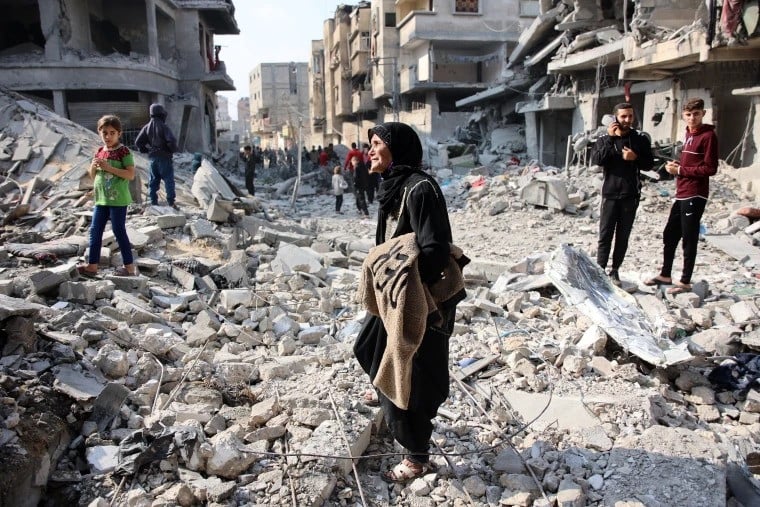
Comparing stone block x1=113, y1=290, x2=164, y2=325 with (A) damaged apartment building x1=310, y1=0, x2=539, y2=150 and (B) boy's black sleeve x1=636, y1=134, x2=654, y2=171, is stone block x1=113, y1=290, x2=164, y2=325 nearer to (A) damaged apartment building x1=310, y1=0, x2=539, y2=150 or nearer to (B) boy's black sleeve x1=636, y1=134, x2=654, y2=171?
(B) boy's black sleeve x1=636, y1=134, x2=654, y2=171

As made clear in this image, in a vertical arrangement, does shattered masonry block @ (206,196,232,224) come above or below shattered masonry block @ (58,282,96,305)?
above

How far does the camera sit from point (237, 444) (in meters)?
2.58

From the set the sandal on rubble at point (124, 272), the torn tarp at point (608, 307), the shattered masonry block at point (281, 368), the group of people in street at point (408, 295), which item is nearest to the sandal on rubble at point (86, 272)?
the sandal on rubble at point (124, 272)

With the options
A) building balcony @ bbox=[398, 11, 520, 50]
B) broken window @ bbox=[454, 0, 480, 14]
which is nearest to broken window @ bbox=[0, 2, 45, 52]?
building balcony @ bbox=[398, 11, 520, 50]

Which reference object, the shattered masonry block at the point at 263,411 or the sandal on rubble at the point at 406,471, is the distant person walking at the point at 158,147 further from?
the sandal on rubble at the point at 406,471

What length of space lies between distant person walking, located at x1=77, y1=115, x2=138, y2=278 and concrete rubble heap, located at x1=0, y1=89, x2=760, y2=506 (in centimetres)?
39

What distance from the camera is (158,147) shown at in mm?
7590

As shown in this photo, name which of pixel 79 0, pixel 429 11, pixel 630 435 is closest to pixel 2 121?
pixel 630 435

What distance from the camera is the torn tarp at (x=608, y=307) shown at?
3865 mm

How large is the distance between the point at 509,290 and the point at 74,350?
3824mm

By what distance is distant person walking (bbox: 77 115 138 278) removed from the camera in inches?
184

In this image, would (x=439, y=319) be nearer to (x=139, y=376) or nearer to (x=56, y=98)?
(x=139, y=376)

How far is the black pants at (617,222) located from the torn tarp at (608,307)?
0.66 feet

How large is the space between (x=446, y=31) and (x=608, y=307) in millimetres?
26057
